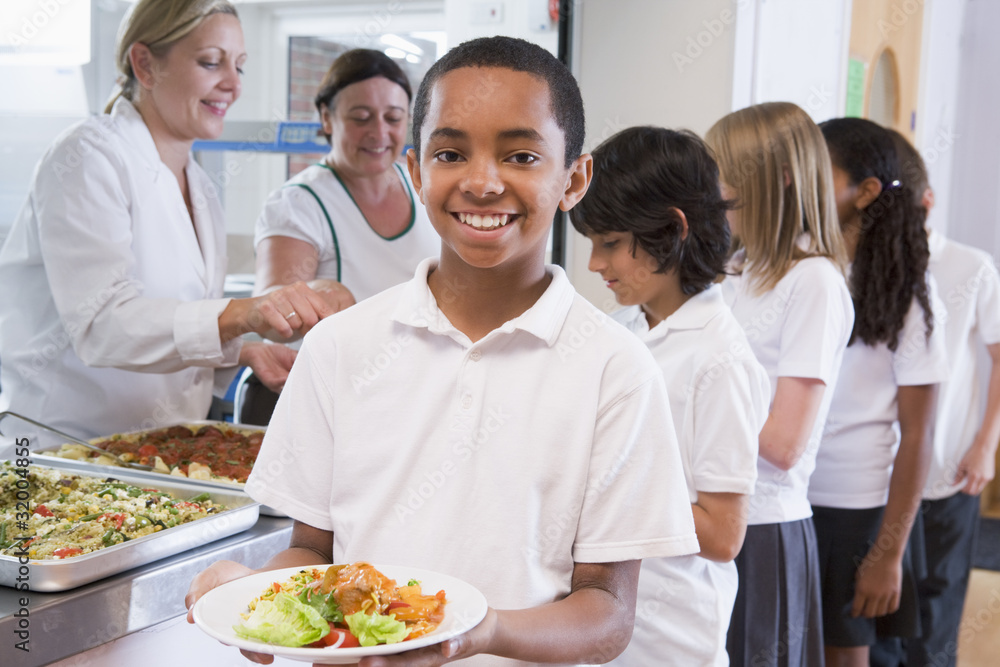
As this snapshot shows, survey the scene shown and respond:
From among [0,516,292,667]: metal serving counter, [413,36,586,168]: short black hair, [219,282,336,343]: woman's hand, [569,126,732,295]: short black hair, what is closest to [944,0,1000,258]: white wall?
[569,126,732,295]: short black hair

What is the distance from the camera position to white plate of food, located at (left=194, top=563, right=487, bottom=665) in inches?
29.7

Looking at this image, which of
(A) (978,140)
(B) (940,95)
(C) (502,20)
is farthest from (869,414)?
(A) (978,140)

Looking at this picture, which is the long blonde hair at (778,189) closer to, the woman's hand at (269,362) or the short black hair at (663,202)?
the short black hair at (663,202)

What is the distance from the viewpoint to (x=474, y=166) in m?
0.95

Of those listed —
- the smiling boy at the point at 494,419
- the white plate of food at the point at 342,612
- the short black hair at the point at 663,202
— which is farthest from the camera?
the short black hair at the point at 663,202

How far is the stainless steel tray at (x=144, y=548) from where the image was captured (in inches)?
41.4

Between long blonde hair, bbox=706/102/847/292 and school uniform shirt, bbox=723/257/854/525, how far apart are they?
4 cm

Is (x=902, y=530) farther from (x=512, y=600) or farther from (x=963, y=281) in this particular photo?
(x=512, y=600)

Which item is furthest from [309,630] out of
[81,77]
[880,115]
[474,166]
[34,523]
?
[880,115]

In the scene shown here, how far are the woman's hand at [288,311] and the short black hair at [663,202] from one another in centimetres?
46

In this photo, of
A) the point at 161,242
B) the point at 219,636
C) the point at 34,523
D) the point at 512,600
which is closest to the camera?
the point at 219,636

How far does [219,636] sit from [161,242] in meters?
1.27

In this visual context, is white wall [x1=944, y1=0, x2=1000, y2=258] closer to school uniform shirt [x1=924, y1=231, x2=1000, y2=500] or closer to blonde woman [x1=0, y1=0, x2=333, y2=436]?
school uniform shirt [x1=924, y1=231, x2=1000, y2=500]

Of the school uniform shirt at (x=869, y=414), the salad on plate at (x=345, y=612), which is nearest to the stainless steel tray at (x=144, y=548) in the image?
the salad on plate at (x=345, y=612)
